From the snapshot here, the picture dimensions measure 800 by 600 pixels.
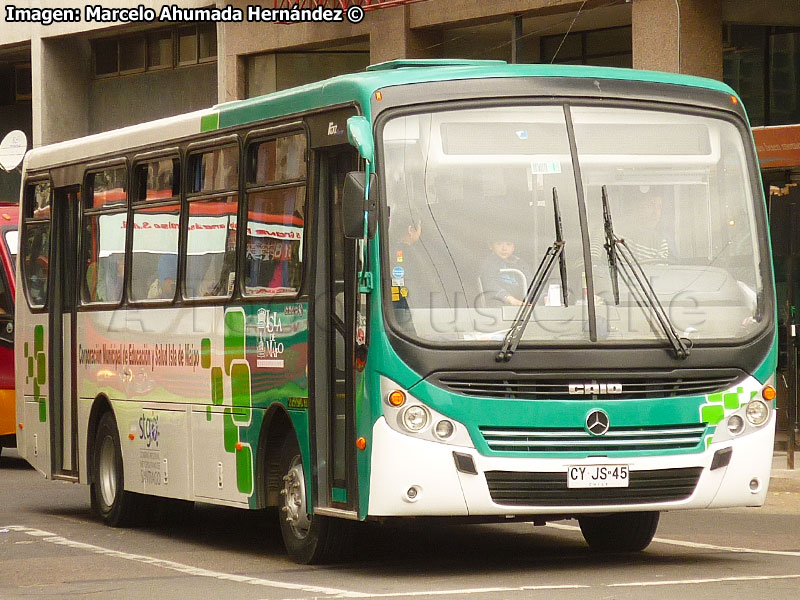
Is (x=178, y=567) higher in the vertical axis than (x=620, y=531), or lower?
lower

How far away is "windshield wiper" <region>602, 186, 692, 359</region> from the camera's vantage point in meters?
10.3

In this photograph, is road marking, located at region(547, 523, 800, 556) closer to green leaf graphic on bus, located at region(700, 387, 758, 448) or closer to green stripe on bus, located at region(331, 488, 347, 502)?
green leaf graphic on bus, located at region(700, 387, 758, 448)

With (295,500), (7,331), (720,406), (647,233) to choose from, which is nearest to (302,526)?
(295,500)

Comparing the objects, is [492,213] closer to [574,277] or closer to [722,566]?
[574,277]

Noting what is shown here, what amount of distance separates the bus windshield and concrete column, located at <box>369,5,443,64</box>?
15134 mm

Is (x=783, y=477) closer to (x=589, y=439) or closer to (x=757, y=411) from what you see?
(x=757, y=411)

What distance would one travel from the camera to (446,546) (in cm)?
1232

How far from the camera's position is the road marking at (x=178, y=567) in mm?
9773

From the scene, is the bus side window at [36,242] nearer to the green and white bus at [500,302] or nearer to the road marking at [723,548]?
the green and white bus at [500,302]

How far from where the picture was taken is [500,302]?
10.2 m

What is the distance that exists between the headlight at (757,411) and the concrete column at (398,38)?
15637mm

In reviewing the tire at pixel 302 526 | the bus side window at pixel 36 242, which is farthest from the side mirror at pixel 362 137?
the bus side window at pixel 36 242

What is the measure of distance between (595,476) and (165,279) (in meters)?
4.29

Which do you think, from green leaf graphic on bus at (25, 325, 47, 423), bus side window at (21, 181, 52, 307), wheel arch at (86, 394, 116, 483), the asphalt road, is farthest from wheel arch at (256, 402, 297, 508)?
bus side window at (21, 181, 52, 307)
